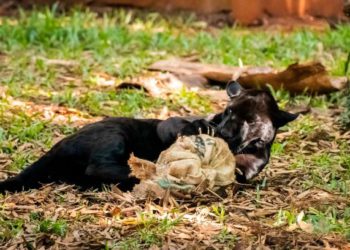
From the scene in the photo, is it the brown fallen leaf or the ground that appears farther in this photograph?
the brown fallen leaf

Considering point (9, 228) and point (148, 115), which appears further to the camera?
point (148, 115)

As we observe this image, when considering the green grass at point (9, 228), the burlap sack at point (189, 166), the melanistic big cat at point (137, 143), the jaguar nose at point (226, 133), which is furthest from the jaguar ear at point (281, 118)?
the green grass at point (9, 228)

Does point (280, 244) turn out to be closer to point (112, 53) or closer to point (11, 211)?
point (11, 211)

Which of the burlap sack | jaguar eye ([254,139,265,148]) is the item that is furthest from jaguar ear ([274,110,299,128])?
the burlap sack

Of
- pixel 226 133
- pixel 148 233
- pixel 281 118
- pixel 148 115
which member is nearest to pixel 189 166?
pixel 226 133

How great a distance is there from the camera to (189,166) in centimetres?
548

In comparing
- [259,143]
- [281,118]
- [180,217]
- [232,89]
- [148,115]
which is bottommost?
[148,115]

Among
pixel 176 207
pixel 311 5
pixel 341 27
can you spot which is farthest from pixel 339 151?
pixel 311 5

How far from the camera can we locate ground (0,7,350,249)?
4.95 meters

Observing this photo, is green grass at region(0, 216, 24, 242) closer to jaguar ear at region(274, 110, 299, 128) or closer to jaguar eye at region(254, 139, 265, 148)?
jaguar eye at region(254, 139, 265, 148)

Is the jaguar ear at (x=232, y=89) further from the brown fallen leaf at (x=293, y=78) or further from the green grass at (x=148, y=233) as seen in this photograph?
the brown fallen leaf at (x=293, y=78)

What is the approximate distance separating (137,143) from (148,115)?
1610 millimetres

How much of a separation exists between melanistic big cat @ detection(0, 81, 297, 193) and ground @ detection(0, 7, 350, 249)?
0.12 metres

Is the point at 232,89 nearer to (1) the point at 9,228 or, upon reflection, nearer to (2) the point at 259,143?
(2) the point at 259,143
